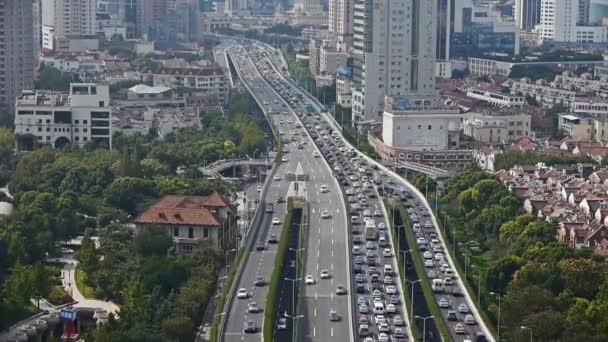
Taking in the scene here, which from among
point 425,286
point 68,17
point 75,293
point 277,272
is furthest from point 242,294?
point 68,17

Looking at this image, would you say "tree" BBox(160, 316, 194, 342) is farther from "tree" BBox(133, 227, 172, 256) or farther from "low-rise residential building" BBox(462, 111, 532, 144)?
"low-rise residential building" BBox(462, 111, 532, 144)

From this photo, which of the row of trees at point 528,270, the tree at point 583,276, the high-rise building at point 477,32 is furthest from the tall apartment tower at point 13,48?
the tree at point 583,276

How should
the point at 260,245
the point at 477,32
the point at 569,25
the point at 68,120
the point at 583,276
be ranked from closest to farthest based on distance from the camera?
the point at 583,276
the point at 260,245
the point at 68,120
the point at 477,32
the point at 569,25

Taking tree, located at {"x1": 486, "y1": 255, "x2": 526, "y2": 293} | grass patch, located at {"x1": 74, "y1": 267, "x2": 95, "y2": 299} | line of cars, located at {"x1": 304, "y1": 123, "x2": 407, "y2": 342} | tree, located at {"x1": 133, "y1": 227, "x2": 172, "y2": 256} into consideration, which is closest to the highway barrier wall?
line of cars, located at {"x1": 304, "y1": 123, "x2": 407, "y2": 342}

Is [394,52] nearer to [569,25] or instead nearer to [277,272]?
[277,272]

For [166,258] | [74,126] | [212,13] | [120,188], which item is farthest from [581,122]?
[212,13]

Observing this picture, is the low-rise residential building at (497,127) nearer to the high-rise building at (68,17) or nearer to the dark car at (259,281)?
the dark car at (259,281)
